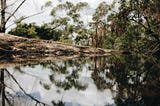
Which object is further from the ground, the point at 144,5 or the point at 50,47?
the point at 144,5

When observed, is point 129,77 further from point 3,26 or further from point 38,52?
point 3,26

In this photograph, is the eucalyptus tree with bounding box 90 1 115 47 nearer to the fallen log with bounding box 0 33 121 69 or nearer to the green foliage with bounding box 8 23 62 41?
the green foliage with bounding box 8 23 62 41

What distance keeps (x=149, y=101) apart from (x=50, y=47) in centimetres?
1390

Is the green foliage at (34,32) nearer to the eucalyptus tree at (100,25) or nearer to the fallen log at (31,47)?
the eucalyptus tree at (100,25)

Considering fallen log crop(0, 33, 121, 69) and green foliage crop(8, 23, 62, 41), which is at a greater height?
green foliage crop(8, 23, 62, 41)

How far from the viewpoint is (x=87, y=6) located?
54.9 m

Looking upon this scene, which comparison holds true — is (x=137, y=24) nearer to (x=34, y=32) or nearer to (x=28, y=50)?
(x=34, y=32)

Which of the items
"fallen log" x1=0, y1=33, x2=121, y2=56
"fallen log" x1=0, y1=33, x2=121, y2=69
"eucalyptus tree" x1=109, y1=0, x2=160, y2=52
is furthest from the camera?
"eucalyptus tree" x1=109, y1=0, x2=160, y2=52

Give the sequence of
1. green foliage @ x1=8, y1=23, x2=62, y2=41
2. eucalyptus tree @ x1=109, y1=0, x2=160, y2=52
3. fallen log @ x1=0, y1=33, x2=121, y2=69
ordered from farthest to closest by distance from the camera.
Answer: green foliage @ x1=8, y1=23, x2=62, y2=41
eucalyptus tree @ x1=109, y1=0, x2=160, y2=52
fallen log @ x1=0, y1=33, x2=121, y2=69

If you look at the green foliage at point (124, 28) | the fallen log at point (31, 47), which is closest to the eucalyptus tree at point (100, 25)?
the green foliage at point (124, 28)

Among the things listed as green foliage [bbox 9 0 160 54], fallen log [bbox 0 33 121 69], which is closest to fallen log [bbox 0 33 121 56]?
fallen log [bbox 0 33 121 69]

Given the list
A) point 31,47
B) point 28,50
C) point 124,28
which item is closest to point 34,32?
point 124,28

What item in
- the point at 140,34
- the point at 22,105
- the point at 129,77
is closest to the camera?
the point at 22,105

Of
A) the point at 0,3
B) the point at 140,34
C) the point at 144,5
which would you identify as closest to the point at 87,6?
the point at 140,34
